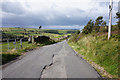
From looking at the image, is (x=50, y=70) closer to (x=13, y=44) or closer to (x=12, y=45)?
(x=13, y=44)

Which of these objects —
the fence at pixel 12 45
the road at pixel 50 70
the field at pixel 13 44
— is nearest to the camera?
the road at pixel 50 70

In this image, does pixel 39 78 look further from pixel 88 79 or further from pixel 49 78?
pixel 88 79

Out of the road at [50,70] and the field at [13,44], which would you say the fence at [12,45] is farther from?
the road at [50,70]

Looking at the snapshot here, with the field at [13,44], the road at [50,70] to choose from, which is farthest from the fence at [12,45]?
the road at [50,70]

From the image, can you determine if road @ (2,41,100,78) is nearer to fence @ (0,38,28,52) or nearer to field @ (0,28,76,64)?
field @ (0,28,76,64)

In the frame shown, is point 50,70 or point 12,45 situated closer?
point 50,70

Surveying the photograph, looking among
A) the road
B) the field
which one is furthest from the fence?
the road

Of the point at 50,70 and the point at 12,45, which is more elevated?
the point at 50,70

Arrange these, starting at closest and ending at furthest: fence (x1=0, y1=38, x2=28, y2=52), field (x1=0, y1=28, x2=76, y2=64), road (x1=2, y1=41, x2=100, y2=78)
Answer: road (x1=2, y1=41, x2=100, y2=78) → field (x1=0, y1=28, x2=76, y2=64) → fence (x1=0, y1=38, x2=28, y2=52)

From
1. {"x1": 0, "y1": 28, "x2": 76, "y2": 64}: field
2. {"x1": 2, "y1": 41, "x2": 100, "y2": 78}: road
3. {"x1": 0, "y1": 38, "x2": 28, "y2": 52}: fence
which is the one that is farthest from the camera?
{"x1": 0, "y1": 38, "x2": 28, "y2": 52}: fence

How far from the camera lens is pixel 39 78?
4.13m

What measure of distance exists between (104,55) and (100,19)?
3341 centimetres

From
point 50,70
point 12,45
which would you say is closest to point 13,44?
point 12,45

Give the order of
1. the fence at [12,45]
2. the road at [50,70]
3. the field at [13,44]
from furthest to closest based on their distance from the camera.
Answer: the fence at [12,45] < the field at [13,44] < the road at [50,70]
